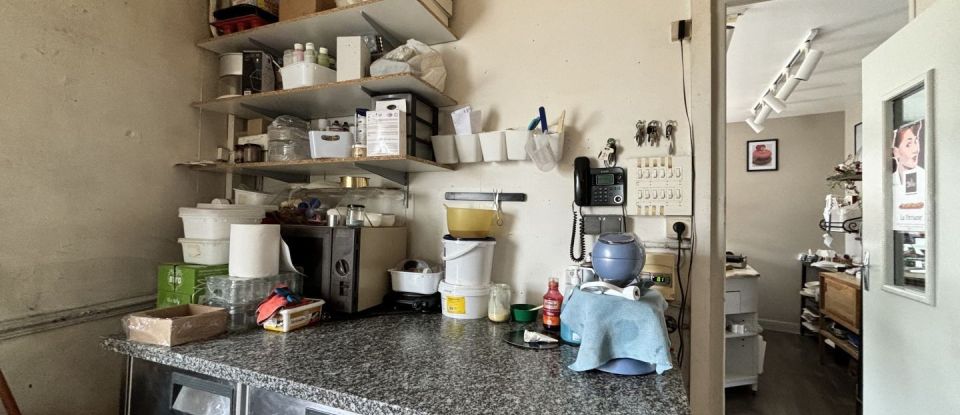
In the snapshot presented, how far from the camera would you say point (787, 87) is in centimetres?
296

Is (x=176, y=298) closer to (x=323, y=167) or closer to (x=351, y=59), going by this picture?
(x=323, y=167)

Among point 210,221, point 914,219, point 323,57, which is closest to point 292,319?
point 210,221

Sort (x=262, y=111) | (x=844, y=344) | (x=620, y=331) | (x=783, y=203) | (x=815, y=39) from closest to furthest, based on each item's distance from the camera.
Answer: (x=620, y=331), (x=262, y=111), (x=815, y=39), (x=844, y=344), (x=783, y=203)

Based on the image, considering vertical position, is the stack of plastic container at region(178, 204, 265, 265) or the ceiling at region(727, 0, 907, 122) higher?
the ceiling at region(727, 0, 907, 122)

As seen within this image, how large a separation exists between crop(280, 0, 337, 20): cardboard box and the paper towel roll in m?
0.87

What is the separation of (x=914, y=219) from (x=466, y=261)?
1521 millimetres

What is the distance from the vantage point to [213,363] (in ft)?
3.07

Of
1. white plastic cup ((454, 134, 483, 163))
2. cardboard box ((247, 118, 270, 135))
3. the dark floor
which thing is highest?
cardboard box ((247, 118, 270, 135))

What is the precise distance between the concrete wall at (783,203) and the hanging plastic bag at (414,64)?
4147mm

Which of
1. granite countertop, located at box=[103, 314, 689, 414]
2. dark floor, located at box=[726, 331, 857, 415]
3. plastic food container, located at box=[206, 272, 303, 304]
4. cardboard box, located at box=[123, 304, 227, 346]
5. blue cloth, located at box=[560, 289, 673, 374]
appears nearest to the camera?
granite countertop, located at box=[103, 314, 689, 414]

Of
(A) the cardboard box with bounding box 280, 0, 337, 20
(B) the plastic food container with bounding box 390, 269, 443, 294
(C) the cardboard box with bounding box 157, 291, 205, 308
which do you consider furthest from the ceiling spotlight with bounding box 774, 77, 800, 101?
(C) the cardboard box with bounding box 157, 291, 205, 308

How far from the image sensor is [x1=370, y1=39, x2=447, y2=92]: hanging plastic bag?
1.40 metres

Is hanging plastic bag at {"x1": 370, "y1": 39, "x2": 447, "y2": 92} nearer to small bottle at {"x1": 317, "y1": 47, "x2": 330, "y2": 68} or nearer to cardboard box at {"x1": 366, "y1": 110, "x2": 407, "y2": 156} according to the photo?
cardboard box at {"x1": 366, "y1": 110, "x2": 407, "y2": 156}

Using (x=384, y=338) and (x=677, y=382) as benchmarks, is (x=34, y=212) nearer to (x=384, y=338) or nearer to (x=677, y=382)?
(x=384, y=338)
